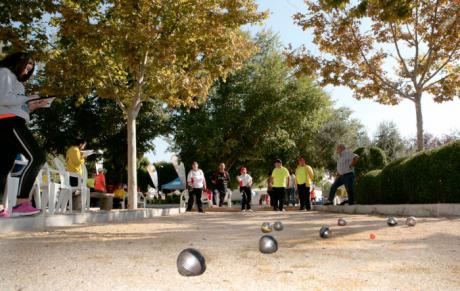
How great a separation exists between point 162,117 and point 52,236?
2145 cm

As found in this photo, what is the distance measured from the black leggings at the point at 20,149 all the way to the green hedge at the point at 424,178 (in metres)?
7.91

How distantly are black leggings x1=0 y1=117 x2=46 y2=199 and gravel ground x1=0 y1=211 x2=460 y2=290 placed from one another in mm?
770

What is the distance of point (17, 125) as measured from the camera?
5957 millimetres

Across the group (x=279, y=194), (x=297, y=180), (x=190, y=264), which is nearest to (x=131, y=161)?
(x=279, y=194)

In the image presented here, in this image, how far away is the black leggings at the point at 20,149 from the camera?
232 inches

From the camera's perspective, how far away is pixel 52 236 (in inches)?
242

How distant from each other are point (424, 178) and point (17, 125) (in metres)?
8.31

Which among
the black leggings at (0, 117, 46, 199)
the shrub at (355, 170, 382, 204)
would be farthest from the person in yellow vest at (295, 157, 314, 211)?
the black leggings at (0, 117, 46, 199)

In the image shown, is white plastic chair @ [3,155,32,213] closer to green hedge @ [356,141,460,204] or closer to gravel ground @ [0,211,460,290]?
gravel ground @ [0,211,460,290]

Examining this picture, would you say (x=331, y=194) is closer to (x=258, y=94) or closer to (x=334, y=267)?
(x=334, y=267)

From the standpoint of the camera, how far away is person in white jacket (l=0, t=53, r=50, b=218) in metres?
5.90

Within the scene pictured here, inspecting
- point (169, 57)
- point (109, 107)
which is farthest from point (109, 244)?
point (109, 107)

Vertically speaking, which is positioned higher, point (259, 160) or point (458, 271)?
point (259, 160)

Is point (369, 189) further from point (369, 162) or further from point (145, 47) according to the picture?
point (145, 47)
